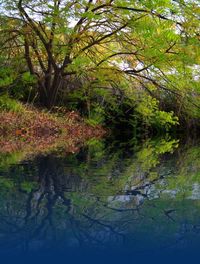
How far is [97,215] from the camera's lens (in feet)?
13.3

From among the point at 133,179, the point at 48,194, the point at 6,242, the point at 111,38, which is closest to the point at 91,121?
the point at 111,38

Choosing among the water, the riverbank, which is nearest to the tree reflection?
the water

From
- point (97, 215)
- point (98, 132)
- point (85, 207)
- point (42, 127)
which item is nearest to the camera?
point (97, 215)

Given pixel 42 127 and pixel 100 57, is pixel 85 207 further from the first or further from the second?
pixel 100 57

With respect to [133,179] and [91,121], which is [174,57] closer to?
[91,121]

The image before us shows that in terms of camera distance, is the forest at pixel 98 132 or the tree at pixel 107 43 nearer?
the forest at pixel 98 132

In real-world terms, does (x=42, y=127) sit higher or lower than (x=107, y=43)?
lower

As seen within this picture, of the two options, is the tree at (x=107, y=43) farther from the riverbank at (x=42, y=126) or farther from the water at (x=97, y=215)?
the water at (x=97, y=215)

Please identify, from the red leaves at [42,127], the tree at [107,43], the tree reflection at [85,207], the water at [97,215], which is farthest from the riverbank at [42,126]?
the water at [97,215]

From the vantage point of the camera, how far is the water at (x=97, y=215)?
10.1ft

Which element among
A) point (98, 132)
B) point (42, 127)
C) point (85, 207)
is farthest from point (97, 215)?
point (98, 132)

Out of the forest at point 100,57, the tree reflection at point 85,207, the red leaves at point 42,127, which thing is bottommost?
the red leaves at point 42,127

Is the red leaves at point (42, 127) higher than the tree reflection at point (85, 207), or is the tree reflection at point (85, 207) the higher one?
the tree reflection at point (85, 207)

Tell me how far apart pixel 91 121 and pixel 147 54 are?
583cm
